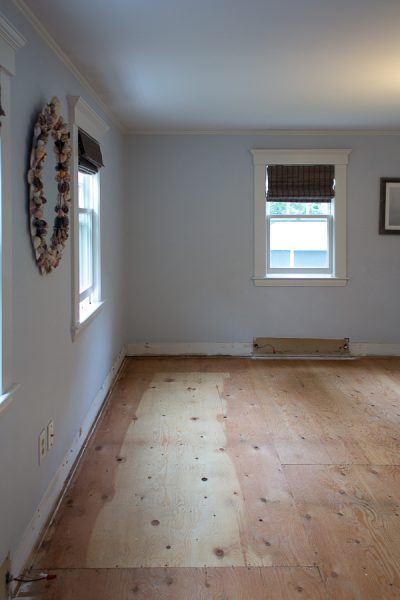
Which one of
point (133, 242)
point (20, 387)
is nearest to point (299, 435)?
point (20, 387)

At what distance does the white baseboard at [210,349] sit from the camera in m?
5.82

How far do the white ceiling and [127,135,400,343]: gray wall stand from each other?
0.76m

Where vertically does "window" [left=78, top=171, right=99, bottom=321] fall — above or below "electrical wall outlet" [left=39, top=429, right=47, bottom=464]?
above

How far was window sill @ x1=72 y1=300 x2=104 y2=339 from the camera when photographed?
328cm

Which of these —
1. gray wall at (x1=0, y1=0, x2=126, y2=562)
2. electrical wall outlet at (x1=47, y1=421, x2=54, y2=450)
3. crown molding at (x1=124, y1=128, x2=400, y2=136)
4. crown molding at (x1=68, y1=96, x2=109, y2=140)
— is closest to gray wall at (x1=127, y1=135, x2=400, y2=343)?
crown molding at (x1=124, y1=128, x2=400, y2=136)

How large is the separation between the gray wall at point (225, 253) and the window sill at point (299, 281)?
59mm

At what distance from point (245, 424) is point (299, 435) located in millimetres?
399

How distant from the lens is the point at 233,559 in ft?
7.47

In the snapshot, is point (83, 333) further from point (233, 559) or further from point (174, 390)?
point (233, 559)

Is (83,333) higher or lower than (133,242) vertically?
lower

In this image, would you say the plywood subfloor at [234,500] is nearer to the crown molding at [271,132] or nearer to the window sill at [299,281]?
the window sill at [299,281]

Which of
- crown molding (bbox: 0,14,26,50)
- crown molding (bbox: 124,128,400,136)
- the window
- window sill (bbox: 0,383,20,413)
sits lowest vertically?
window sill (bbox: 0,383,20,413)

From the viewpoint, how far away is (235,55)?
313 cm

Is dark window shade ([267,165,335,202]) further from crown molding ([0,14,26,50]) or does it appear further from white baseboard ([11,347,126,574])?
crown molding ([0,14,26,50])
